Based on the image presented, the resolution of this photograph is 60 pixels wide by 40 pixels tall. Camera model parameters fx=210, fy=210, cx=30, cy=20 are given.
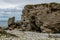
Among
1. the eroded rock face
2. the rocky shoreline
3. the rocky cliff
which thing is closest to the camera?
the rocky shoreline

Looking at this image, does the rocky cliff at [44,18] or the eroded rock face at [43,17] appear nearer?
the rocky cliff at [44,18]

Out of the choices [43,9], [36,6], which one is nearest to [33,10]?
[36,6]

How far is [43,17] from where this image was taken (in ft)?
154

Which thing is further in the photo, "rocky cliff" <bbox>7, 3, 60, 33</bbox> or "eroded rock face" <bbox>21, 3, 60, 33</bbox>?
"eroded rock face" <bbox>21, 3, 60, 33</bbox>

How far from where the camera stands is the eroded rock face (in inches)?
1774

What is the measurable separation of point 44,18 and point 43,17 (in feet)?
1.18

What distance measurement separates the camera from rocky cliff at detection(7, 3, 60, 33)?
44938mm

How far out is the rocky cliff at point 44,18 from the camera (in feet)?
147

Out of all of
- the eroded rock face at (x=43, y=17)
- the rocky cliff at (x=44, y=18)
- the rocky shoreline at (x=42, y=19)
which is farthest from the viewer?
the eroded rock face at (x=43, y=17)

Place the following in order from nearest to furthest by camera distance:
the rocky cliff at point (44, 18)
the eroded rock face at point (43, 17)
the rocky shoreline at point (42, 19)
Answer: the rocky shoreline at point (42, 19) < the rocky cliff at point (44, 18) < the eroded rock face at point (43, 17)

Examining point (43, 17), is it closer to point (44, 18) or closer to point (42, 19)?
point (44, 18)

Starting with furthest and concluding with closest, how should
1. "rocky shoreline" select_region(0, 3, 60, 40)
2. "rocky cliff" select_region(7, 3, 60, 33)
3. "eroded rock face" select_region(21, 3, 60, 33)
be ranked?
"eroded rock face" select_region(21, 3, 60, 33) → "rocky cliff" select_region(7, 3, 60, 33) → "rocky shoreline" select_region(0, 3, 60, 40)

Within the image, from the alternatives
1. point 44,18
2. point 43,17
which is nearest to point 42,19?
point 43,17

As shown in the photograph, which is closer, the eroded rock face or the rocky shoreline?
the rocky shoreline
